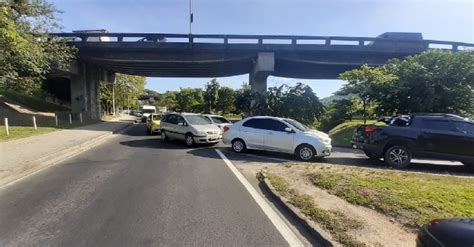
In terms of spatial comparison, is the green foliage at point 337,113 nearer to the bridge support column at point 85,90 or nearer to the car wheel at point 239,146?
the car wheel at point 239,146

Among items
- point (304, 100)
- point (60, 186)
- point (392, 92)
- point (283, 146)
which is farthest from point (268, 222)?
point (304, 100)

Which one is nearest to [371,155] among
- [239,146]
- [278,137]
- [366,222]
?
[278,137]

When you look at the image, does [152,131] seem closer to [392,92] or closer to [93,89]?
[392,92]

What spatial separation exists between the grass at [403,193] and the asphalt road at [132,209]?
1929 millimetres

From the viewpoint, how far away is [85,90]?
121 ft

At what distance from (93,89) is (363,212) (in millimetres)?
39135

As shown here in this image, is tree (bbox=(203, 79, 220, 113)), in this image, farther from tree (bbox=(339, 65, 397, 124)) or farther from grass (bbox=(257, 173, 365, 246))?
grass (bbox=(257, 173, 365, 246))

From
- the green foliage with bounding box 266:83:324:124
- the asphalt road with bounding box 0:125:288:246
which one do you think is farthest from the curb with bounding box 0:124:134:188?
the green foliage with bounding box 266:83:324:124

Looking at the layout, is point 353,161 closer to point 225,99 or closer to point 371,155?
point 371,155

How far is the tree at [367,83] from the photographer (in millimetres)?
19486

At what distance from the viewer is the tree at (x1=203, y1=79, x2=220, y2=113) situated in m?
56.9

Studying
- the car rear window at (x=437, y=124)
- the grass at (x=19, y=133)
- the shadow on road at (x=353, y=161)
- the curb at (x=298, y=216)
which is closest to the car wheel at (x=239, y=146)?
the shadow on road at (x=353, y=161)

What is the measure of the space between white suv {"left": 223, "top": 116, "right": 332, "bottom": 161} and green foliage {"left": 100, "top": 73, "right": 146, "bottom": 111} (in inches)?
1945

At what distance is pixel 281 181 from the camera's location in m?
7.78
